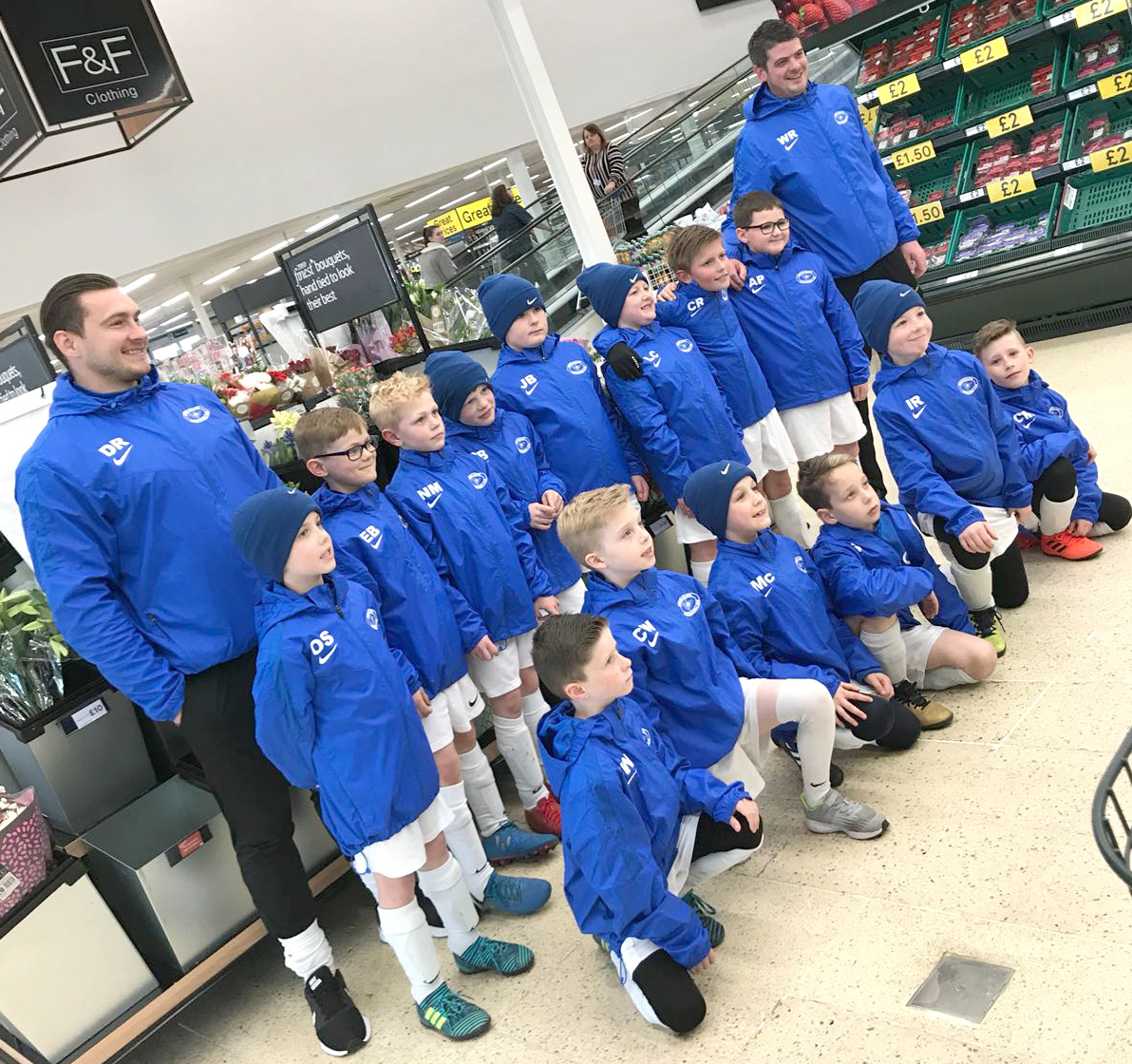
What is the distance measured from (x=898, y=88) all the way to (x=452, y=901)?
528cm

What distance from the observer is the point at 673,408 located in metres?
3.87

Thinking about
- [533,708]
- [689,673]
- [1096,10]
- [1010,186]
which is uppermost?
[1096,10]

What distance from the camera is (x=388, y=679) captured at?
268 centimetres

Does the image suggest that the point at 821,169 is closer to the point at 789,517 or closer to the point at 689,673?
the point at 789,517

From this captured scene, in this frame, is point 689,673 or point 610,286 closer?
point 689,673

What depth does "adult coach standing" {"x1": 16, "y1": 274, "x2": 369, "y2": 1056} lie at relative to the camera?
2.69 m

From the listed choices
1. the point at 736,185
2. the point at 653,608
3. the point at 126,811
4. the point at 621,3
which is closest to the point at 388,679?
the point at 653,608

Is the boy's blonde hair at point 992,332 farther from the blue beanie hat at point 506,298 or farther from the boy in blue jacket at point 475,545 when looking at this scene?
the boy in blue jacket at point 475,545

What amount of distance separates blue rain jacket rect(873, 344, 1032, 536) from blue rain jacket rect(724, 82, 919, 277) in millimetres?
969

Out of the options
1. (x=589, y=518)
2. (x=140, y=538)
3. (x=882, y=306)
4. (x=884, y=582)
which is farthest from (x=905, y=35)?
(x=140, y=538)

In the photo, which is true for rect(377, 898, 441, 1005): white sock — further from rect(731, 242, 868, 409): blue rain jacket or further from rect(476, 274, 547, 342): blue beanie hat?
rect(731, 242, 868, 409): blue rain jacket

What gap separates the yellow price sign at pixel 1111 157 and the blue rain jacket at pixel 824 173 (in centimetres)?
180

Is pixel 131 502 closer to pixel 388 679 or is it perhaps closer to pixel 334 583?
pixel 334 583

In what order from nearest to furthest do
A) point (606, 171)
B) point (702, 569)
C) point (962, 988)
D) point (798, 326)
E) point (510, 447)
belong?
1. point (962, 988)
2. point (510, 447)
3. point (702, 569)
4. point (798, 326)
5. point (606, 171)
